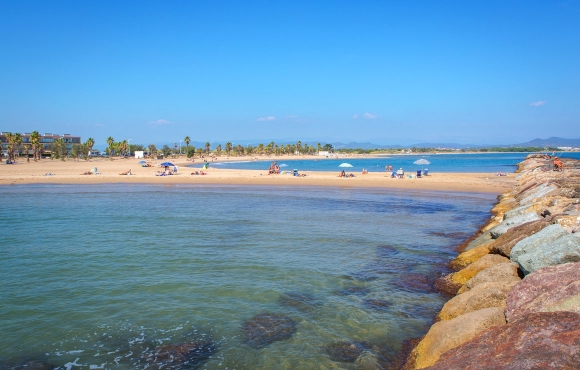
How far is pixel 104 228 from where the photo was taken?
2053 cm

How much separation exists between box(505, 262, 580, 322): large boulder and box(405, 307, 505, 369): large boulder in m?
0.30

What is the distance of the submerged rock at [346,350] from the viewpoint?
26.0 feet

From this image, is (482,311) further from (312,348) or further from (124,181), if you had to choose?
(124,181)

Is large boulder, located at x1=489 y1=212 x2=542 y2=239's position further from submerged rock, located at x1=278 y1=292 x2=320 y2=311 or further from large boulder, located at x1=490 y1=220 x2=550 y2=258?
submerged rock, located at x1=278 y1=292 x2=320 y2=311

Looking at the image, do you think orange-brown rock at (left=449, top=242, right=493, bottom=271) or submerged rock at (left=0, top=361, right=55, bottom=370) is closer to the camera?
submerged rock at (left=0, top=361, right=55, bottom=370)

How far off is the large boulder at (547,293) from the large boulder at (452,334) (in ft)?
0.97

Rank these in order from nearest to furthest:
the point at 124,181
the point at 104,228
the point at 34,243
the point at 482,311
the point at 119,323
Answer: the point at 482,311 < the point at 119,323 < the point at 34,243 < the point at 104,228 < the point at 124,181

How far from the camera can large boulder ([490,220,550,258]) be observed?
11360 millimetres

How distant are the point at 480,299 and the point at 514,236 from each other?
173 inches

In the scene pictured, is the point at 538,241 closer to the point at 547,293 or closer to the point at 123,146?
the point at 547,293

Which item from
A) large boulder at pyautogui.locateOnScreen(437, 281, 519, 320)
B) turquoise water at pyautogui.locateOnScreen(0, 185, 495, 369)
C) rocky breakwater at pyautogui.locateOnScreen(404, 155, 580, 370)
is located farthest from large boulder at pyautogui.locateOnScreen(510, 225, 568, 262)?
turquoise water at pyautogui.locateOnScreen(0, 185, 495, 369)

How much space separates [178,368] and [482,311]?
568cm

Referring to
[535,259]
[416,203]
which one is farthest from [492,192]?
[535,259]

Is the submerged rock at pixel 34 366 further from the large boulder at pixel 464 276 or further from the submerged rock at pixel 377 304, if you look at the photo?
the large boulder at pixel 464 276
